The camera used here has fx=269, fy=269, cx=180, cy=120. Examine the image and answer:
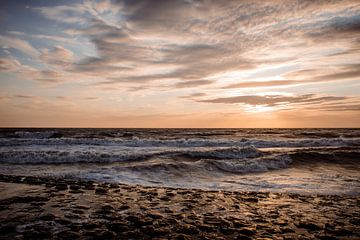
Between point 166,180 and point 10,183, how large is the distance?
5436 mm

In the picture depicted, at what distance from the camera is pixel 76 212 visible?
19.2 feet

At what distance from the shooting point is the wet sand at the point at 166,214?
15.8 feet

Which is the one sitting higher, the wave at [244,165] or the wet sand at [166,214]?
the wet sand at [166,214]

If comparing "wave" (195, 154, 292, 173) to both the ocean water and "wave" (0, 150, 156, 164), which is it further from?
"wave" (0, 150, 156, 164)

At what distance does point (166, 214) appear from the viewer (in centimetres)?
598

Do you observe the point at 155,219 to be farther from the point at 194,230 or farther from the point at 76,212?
the point at 76,212

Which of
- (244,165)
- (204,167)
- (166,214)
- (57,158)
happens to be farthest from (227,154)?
(166,214)

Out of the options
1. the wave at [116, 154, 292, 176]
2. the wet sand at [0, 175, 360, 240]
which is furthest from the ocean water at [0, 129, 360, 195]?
the wet sand at [0, 175, 360, 240]

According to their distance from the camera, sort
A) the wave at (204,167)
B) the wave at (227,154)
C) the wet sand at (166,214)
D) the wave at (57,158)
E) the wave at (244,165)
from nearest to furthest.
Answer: the wet sand at (166,214), the wave at (204,167), the wave at (244,165), the wave at (57,158), the wave at (227,154)

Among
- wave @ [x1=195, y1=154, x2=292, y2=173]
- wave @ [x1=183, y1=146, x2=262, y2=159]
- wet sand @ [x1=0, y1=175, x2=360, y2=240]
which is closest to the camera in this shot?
wet sand @ [x1=0, y1=175, x2=360, y2=240]

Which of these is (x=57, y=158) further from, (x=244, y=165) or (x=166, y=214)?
→ (x=166, y=214)

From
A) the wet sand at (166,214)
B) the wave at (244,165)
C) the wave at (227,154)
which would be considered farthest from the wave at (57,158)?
the wet sand at (166,214)

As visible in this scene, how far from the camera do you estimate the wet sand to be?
4.81 metres

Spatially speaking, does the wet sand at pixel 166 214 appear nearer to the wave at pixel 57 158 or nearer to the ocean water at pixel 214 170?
the ocean water at pixel 214 170
